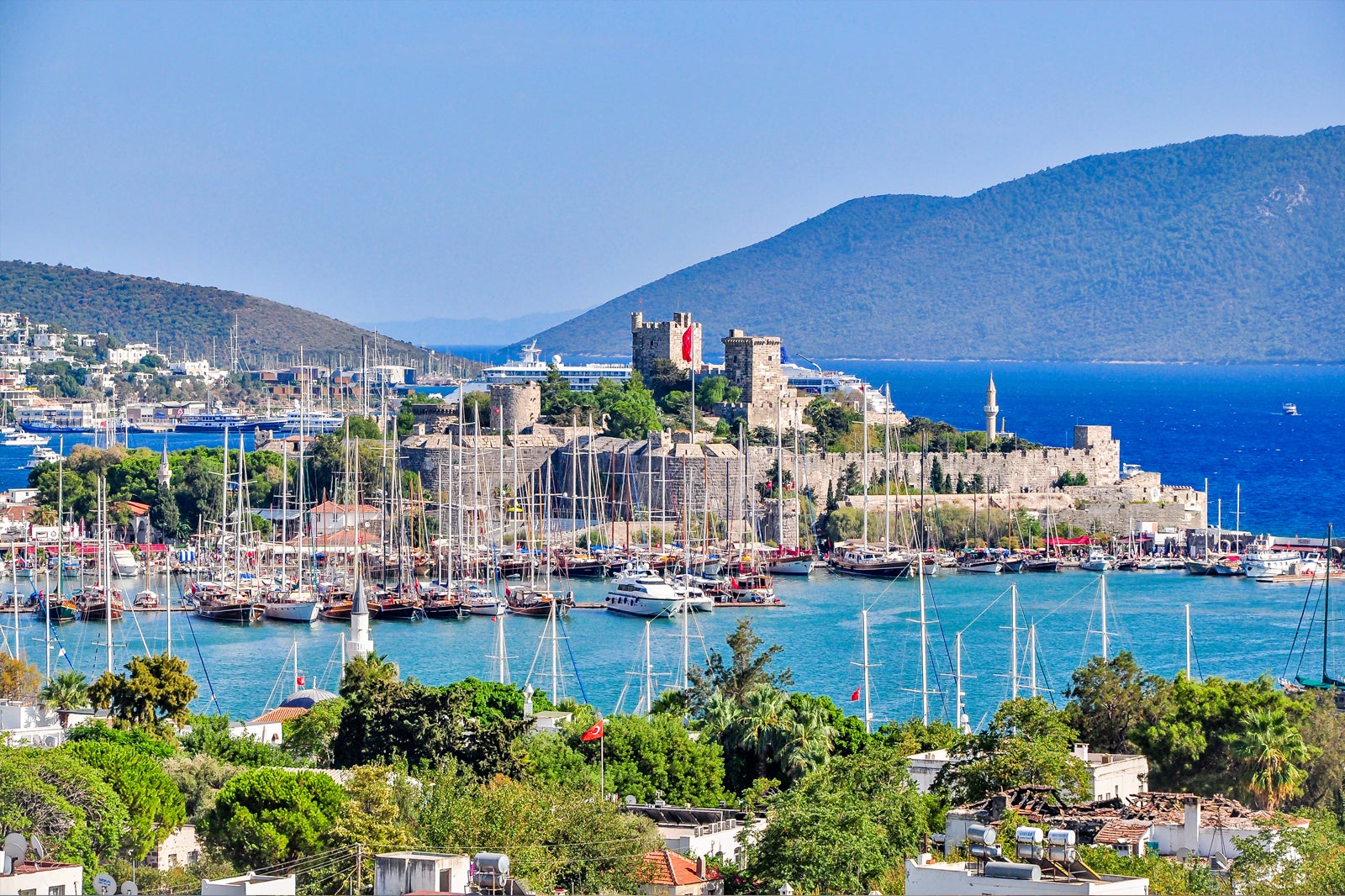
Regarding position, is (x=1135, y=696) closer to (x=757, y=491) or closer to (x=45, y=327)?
(x=757, y=491)

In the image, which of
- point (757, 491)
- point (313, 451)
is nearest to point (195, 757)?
point (757, 491)

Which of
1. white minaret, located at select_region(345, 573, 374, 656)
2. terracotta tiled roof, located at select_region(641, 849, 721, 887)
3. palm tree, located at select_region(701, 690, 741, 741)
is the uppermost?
white minaret, located at select_region(345, 573, 374, 656)

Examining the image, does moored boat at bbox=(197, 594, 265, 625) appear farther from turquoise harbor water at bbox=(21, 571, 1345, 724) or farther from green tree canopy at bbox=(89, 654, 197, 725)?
green tree canopy at bbox=(89, 654, 197, 725)

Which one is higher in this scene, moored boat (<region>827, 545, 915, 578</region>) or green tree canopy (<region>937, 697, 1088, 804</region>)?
moored boat (<region>827, 545, 915, 578</region>)

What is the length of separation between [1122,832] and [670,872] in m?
3.45

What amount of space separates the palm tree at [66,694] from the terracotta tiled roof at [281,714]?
216cm

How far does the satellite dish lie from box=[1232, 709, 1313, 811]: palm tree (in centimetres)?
1160

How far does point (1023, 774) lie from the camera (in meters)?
17.8

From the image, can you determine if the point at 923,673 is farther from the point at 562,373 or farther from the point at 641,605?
the point at 562,373

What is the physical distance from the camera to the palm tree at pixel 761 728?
2142cm

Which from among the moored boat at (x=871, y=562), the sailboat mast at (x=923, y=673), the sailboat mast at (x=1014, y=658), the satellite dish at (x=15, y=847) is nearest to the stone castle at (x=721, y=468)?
the moored boat at (x=871, y=562)

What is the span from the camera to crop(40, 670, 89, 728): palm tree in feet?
85.8

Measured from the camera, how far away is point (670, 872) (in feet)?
51.9

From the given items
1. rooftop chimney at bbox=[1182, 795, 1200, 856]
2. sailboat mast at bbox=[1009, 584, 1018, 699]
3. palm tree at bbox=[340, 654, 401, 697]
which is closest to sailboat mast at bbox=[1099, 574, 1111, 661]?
sailboat mast at bbox=[1009, 584, 1018, 699]
